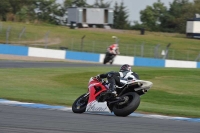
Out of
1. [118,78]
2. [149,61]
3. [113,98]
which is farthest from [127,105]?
[149,61]

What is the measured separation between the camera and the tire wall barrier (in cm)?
3724

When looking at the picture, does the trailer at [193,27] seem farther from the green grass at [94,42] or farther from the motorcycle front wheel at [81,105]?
the motorcycle front wheel at [81,105]

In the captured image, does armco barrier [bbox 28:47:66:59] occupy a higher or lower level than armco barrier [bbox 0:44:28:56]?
lower

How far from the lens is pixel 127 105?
37.2 feet

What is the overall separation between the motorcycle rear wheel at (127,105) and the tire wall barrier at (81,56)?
26.2 metres

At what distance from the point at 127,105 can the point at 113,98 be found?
A: 16.9 inches

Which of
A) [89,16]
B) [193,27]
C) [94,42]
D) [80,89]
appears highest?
[80,89]

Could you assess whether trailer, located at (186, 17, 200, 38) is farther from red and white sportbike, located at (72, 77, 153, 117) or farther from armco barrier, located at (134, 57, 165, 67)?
red and white sportbike, located at (72, 77, 153, 117)

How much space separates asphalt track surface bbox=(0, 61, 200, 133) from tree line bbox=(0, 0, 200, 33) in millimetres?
59971

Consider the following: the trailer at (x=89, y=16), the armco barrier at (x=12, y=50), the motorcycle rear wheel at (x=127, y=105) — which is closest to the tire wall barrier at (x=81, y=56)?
the armco barrier at (x=12, y=50)

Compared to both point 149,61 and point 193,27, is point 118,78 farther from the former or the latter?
point 193,27

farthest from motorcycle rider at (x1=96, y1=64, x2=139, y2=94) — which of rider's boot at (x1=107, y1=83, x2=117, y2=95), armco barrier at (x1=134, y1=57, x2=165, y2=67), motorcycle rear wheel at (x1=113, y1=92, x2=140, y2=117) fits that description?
armco barrier at (x1=134, y1=57, x2=165, y2=67)

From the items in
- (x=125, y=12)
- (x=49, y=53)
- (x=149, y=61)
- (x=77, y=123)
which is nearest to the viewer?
(x=77, y=123)

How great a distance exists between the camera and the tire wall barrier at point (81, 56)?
37.2 metres
